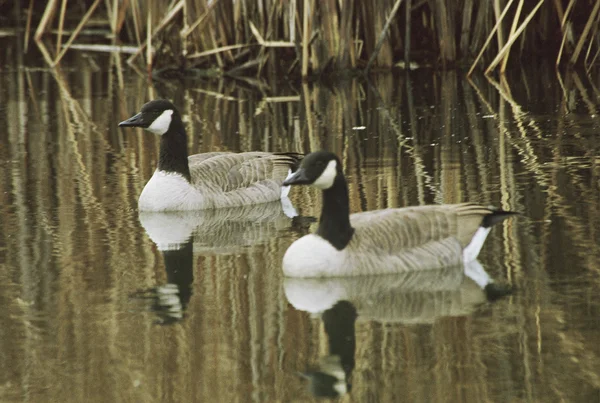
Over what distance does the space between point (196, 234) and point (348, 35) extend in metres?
7.23

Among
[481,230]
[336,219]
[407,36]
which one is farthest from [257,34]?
[336,219]

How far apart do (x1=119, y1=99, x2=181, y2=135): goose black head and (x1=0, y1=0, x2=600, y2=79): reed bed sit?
5.21 meters

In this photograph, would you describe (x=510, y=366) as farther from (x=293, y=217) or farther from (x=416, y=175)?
(x=416, y=175)

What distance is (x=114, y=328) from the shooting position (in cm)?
698

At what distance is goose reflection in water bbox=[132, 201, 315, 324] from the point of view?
7673 mm

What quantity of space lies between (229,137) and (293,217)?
12.6ft

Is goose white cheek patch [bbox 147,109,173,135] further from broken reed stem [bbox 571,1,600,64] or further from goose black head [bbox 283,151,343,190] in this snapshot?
broken reed stem [bbox 571,1,600,64]

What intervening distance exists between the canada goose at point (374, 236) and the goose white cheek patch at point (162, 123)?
2.98 metres

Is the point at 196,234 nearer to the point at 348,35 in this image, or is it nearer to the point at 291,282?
the point at 291,282

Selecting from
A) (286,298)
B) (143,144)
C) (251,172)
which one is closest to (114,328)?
(286,298)

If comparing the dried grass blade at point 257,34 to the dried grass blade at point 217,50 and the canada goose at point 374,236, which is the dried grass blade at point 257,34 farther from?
the canada goose at point 374,236

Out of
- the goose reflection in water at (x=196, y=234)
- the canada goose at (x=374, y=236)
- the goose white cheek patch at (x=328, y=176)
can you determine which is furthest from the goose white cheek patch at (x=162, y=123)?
the goose white cheek patch at (x=328, y=176)

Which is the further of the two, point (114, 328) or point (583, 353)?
point (114, 328)

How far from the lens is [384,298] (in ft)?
24.3
